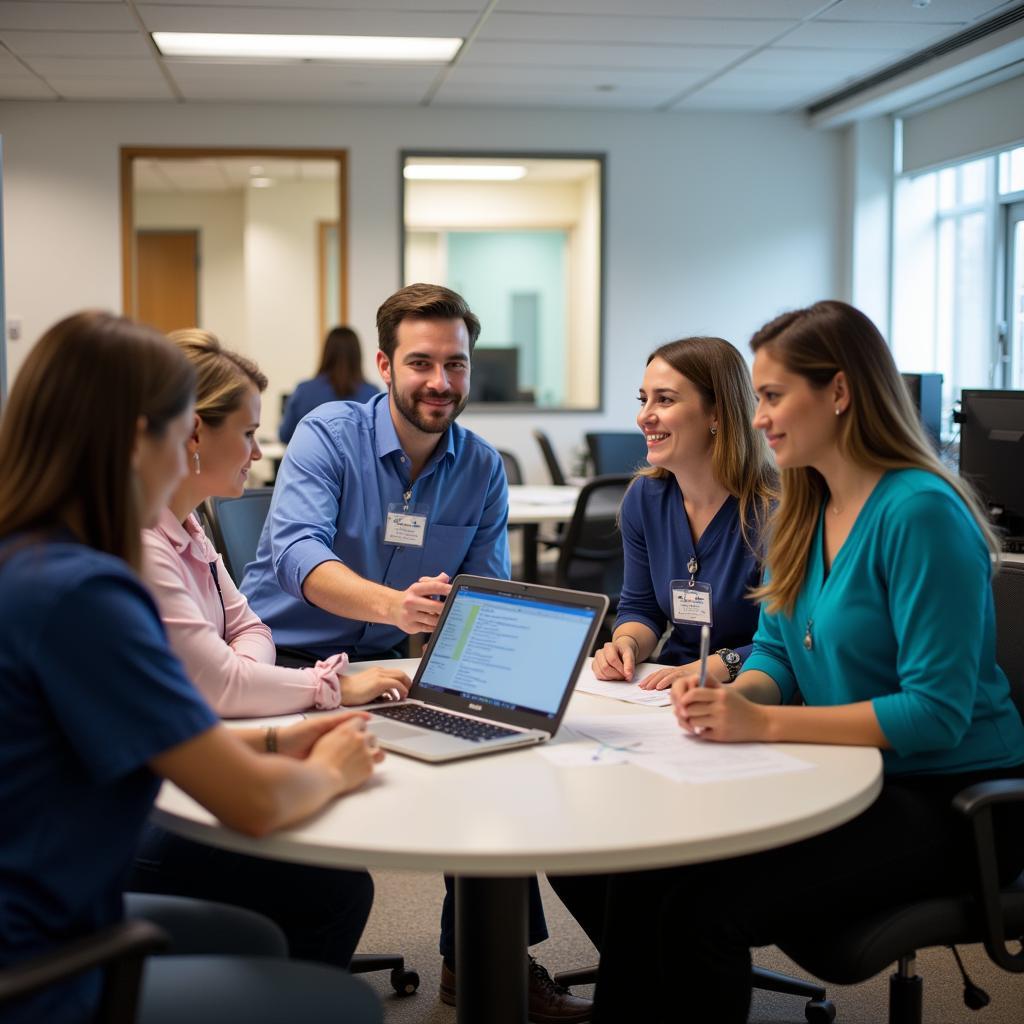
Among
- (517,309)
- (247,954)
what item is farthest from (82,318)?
(517,309)

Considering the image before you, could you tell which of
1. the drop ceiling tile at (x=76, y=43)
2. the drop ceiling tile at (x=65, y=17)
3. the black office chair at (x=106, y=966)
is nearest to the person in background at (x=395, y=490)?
the black office chair at (x=106, y=966)

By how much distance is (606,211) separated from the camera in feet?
24.8

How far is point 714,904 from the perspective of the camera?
5.22 feet

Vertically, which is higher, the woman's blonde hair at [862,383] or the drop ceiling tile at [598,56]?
the drop ceiling tile at [598,56]

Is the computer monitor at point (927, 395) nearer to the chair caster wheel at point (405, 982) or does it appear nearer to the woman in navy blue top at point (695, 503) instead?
the woman in navy blue top at point (695, 503)

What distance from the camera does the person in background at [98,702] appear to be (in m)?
1.14

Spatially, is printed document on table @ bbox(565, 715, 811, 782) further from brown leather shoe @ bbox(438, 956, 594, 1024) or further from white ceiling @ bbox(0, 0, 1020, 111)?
white ceiling @ bbox(0, 0, 1020, 111)

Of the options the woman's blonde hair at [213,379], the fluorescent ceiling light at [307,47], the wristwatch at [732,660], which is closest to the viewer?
the woman's blonde hair at [213,379]

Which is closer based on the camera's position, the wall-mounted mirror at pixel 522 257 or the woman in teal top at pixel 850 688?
the woman in teal top at pixel 850 688

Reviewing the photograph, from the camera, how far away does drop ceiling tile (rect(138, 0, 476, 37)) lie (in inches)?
206

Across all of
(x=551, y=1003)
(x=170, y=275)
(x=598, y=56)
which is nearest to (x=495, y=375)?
(x=598, y=56)

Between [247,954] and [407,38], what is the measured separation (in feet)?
16.9

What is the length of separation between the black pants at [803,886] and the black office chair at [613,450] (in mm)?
4582

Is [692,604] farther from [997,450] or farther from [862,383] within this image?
[997,450]
